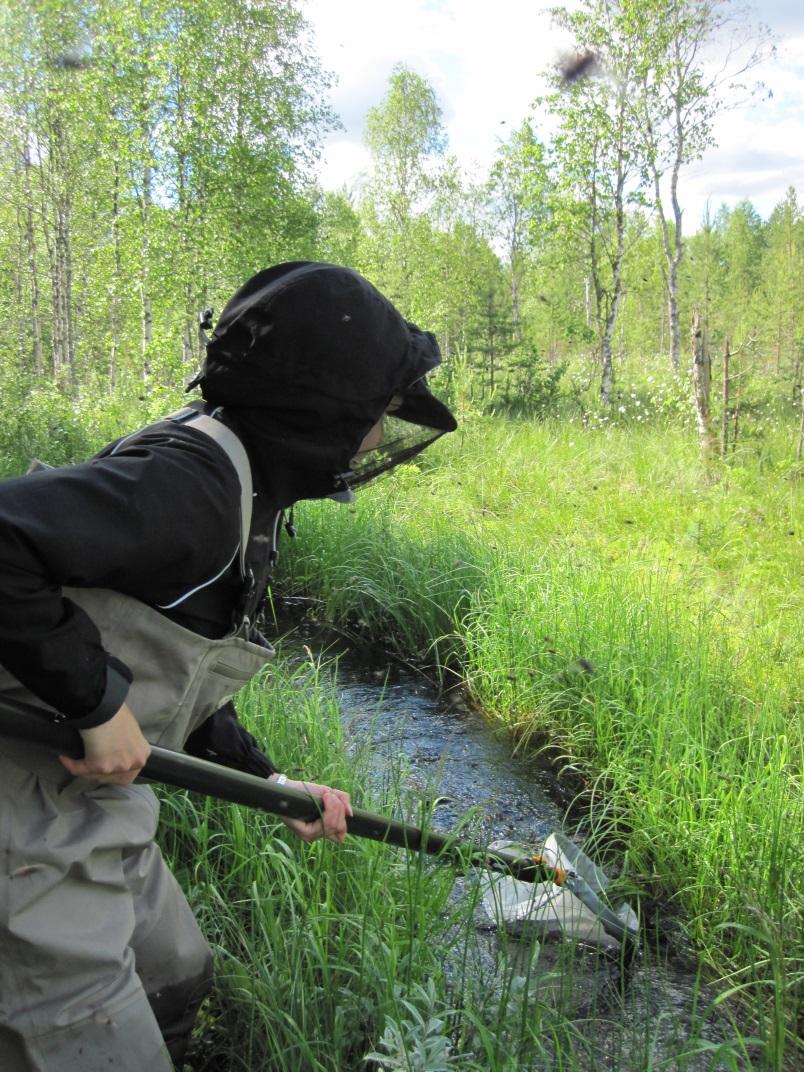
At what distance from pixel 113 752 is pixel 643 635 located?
293cm

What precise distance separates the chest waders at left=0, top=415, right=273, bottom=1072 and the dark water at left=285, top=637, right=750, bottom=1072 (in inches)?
29.1

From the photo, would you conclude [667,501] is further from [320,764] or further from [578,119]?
[578,119]

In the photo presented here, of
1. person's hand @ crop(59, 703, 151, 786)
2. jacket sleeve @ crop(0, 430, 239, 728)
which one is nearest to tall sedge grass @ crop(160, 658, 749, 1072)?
person's hand @ crop(59, 703, 151, 786)

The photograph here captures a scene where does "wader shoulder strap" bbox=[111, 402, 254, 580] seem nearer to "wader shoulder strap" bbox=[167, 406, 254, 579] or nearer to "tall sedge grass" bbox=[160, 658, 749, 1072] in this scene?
"wader shoulder strap" bbox=[167, 406, 254, 579]

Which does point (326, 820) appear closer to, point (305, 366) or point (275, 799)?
point (275, 799)

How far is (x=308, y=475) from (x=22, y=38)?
19.0 meters

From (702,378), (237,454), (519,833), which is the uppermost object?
(702,378)

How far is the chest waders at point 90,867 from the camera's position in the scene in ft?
4.06

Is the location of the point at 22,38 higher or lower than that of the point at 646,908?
higher

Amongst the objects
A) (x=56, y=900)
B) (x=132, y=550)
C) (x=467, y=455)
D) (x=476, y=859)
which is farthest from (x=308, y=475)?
(x=467, y=455)

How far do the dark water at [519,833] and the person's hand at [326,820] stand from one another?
388 millimetres

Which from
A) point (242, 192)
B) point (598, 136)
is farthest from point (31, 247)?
point (598, 136)

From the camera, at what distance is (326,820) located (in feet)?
5.56

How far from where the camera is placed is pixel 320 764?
9.23 ft
